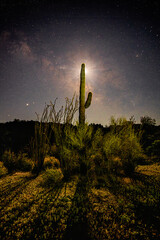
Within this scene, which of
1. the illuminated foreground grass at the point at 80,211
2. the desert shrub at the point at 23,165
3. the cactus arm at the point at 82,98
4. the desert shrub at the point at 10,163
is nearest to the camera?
the illuminated foreground grass at the point at 80,211

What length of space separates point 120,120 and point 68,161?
12.4 feet

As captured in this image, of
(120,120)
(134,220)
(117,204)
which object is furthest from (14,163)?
(120,120)

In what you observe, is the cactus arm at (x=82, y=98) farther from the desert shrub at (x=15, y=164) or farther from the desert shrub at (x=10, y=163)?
the desert shrub at (x=10, y=163)

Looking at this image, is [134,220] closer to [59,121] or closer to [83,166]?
[83,166]

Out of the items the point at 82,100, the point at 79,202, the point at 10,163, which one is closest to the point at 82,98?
the point at 82,100

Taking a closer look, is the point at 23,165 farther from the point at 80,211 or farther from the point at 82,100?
the point at 82,100

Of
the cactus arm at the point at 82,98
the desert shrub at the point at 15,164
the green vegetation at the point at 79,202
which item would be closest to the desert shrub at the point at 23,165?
the desert shrub at the point at 15,164

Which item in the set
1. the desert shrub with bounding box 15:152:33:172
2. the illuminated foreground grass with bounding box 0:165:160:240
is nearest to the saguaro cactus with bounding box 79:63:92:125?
the illuminated foreground grass with bounding box 0:165:160:240

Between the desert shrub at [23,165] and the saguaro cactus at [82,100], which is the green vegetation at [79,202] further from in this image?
the saguaro cactus at [82,100]

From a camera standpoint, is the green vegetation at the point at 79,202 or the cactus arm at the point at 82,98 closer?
the green vegetation at the point at 79,202

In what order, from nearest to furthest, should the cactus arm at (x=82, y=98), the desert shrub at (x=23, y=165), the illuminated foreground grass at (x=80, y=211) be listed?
the illuminated foreground grass at (x=80, y=211) < the desert shrub at (x=23, y=165) < the cactus arm at (x=82, y=98)

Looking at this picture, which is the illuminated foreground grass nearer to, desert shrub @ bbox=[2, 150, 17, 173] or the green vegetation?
the green vegetation

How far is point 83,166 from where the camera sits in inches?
120

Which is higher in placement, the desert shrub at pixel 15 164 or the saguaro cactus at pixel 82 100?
the saguaro cactus at pixel 82 100
